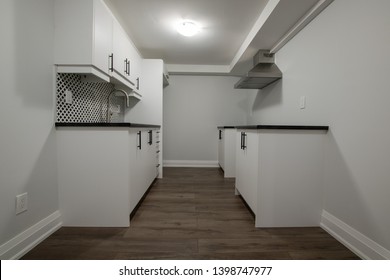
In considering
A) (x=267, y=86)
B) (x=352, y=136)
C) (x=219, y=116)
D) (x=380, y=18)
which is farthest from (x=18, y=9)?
(x=219, y=116)

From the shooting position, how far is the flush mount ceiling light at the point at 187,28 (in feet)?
8.48

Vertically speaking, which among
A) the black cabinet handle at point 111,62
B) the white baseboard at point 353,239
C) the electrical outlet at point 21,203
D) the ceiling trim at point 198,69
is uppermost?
the ceiling trim at point 198,69

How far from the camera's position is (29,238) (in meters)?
1.35

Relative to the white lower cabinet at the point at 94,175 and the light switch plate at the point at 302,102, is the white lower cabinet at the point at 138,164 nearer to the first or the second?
the white lower cabinet at the point at 94,175

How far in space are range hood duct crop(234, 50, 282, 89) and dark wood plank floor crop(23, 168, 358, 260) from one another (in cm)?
179

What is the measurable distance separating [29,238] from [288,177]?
196cm

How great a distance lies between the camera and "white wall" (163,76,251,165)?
176 inches

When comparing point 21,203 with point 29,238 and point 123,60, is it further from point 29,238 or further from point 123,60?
point 123,60

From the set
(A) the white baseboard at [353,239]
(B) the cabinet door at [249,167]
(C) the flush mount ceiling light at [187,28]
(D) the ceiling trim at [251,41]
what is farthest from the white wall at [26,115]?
(A) the white baseboard at [353,239]

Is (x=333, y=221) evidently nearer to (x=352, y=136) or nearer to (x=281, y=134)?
(x=352, y=136)

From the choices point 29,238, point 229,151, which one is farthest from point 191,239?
point 229,151

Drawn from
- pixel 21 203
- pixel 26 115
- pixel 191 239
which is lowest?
pixel 191 239

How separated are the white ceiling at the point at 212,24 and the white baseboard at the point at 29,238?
2196 mm

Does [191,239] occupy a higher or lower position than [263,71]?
lower
